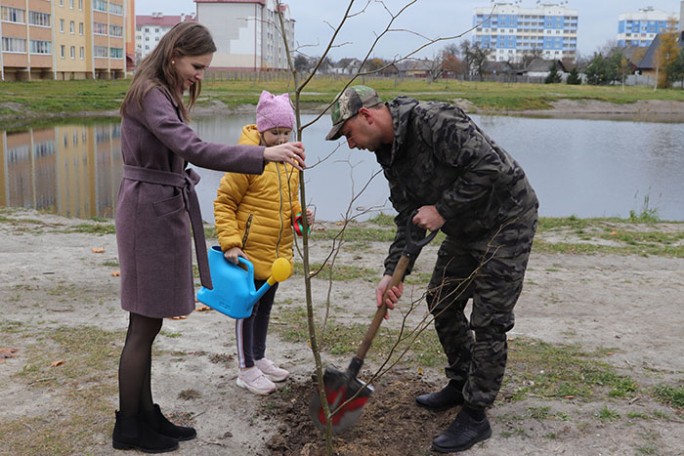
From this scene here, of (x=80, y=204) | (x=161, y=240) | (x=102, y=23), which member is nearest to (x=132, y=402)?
(x=161, y=240)

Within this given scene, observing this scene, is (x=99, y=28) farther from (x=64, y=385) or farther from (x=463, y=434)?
(x=463, y=434)

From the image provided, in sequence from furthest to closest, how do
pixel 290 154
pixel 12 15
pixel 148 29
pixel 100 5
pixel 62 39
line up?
pixel 148 29 → pixel 100 5 → pixel 62 39 → pixel 12 15 → pixel 290 154

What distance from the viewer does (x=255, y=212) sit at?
387 centimetres

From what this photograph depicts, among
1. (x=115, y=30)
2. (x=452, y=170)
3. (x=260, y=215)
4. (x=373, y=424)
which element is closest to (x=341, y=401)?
(x=373, y=424)

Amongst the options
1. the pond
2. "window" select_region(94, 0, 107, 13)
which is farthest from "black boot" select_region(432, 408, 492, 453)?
"window" select_region(94, 0, 107, 13)

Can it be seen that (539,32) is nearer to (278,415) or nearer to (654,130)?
(654,130)

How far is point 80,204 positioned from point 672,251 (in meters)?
8.75

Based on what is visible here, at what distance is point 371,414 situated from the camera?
12.6ft

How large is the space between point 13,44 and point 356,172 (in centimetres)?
4029

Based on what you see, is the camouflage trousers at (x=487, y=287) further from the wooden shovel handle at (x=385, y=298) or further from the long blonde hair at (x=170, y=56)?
the long blonde hair at (x=170, y=56)

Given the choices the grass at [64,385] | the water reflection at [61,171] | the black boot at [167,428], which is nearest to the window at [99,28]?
the water reflection at [61,171]

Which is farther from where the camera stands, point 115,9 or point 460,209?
point 115,9

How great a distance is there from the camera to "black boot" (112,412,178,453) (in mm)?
3330

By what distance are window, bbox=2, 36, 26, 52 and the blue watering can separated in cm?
4815
